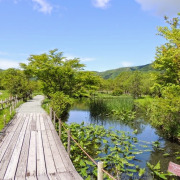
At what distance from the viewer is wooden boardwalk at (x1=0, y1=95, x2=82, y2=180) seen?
628 cm

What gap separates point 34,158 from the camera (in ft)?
25.2

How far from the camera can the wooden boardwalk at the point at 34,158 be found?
6.28 meters

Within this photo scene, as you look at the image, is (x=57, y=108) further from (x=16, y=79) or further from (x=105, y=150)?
(x=16, y=79)

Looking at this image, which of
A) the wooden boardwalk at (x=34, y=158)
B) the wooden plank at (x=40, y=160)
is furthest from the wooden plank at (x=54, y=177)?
the wooden plank at (x=40, y=160)

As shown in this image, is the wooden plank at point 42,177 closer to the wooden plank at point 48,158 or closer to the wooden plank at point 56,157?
the wooden plank at point 48,158

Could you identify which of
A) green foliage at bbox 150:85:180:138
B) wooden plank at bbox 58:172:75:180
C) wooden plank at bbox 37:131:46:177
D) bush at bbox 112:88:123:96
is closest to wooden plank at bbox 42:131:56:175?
wooden plank at bbox 37:131:46:177

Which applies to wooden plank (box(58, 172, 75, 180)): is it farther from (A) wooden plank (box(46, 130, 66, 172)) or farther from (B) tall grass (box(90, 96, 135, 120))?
Result: (B) tall grass (box(90, 96, 135, 120))

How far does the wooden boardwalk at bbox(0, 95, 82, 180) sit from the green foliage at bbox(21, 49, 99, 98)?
14491 millimetres

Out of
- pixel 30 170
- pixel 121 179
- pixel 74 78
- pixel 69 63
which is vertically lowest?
pixel 121 179

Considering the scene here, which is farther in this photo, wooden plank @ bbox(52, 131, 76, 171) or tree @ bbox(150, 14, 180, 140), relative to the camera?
tree @ bbox(150, 14, 180, 140)

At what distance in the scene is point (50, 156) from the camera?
796cm

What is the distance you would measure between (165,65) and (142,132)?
708 cm

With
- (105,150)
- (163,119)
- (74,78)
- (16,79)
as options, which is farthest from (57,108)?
(16,79)

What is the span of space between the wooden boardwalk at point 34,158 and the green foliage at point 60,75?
47.5 ft
